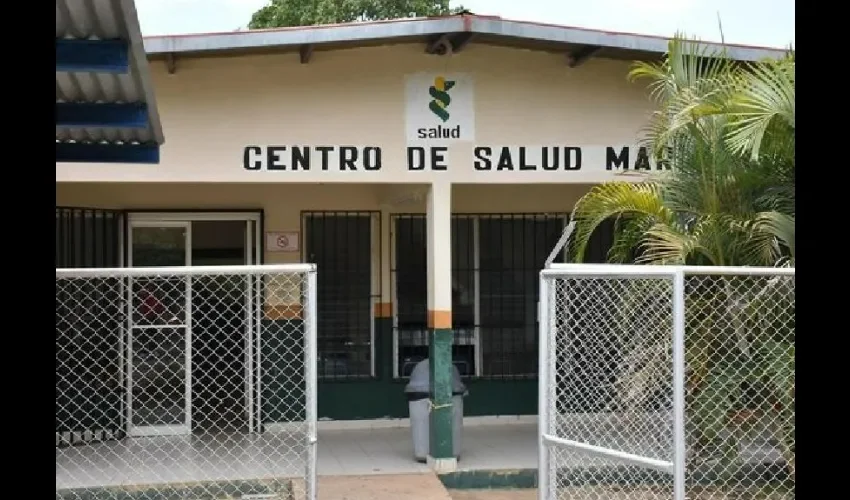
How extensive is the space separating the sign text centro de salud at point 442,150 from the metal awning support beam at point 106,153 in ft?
7.54

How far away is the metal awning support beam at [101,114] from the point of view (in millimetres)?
5277

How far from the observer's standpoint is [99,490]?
26.1 feet

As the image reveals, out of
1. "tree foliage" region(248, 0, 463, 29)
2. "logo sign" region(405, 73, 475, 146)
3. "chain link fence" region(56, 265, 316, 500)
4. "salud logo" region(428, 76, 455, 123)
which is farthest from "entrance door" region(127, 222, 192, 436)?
"tree foliage" region(248, 0, 463, 29)

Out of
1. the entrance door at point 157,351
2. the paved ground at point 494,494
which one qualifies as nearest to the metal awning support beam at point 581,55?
the paved ground at point 494,494

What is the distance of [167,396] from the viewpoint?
10.1 meters

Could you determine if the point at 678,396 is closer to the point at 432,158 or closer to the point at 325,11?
the point at 432,158

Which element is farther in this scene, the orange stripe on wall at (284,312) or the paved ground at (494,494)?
the orange stripe on wall at (284,312)

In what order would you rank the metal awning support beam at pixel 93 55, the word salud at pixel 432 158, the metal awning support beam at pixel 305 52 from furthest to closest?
1. the word salud at pixel 432 158
2. the metal awning support beam at pixel 305 52
3. the metal awning support beam at pixel 93 55

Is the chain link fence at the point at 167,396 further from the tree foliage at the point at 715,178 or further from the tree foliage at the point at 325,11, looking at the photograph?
the tree foliage at the point at 325,11

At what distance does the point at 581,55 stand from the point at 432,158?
67.7 inches

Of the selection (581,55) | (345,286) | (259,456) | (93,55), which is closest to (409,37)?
(581,55)
